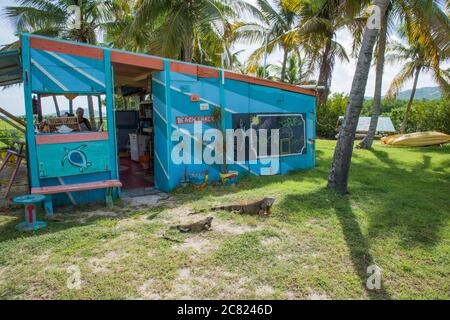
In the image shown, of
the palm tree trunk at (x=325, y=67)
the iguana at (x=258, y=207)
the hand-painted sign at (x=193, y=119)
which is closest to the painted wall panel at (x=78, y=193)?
the hand-painted sign at (x=193, y=119)

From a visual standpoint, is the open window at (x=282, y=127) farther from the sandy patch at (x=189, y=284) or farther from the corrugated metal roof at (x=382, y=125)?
the corrugated metal roof at (x=382, y=125)

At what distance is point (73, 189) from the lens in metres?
5.77

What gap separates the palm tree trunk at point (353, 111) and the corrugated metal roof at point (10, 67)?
6.48 metres

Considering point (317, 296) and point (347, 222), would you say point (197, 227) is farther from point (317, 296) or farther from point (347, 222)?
point (347, 222)

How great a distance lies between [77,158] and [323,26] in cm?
1225

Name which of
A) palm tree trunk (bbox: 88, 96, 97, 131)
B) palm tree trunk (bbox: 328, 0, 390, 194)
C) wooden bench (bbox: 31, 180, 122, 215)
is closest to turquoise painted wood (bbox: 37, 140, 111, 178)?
wooden bench (bbox: 31, 180, 122, 215)

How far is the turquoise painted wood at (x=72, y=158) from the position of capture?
19.1ft

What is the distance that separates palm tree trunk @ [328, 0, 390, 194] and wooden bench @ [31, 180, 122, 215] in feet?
15.1

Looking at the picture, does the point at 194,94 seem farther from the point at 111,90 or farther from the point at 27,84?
the point at 27,84

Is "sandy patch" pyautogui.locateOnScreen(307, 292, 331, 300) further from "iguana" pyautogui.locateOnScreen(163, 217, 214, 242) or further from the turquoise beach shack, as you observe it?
the turquoise beach shack

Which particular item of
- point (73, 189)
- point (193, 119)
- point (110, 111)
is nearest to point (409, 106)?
point (193, 119)
